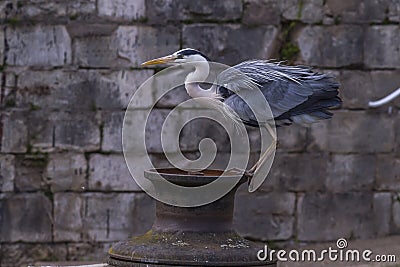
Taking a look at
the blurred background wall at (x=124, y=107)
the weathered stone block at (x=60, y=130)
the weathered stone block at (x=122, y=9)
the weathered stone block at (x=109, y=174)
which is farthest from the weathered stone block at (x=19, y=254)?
the weathered stone block at (x=122, y=9)

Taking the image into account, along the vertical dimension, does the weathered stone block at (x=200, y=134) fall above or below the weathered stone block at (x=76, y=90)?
below

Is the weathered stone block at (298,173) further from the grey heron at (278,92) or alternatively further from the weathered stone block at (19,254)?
the grey heron at (278,92)

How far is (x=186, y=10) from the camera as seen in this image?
25.7ft

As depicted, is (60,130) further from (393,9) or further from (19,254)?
(393,9)

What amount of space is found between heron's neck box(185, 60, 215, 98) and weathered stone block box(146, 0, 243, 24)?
2.75 m

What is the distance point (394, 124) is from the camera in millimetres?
8102

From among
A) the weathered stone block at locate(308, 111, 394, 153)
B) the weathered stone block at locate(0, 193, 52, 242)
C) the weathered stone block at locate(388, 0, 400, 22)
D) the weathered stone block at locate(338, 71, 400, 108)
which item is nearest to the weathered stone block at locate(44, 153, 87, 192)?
the weathered stone block at locate(0, 193, 52, 242)

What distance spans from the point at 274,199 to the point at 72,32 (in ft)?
7.23

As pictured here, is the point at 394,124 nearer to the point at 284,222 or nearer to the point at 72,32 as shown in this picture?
the point at 284,222

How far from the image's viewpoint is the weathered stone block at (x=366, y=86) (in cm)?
804

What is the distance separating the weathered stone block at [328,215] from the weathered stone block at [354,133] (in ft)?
1.34

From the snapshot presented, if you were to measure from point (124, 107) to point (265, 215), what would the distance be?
1.51 meters

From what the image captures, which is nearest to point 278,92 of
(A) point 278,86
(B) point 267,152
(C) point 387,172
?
(A) point 278,86

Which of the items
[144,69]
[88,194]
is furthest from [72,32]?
[88,194]
